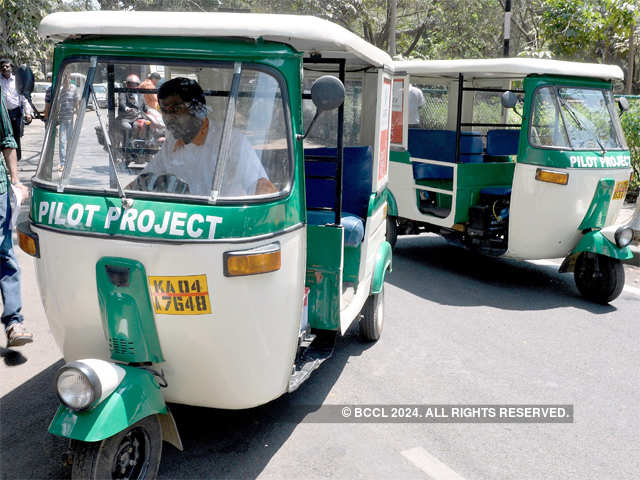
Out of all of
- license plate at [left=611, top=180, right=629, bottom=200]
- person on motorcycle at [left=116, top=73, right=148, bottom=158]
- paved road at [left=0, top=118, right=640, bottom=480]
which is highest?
person on motorcycle at [left=116, top=73, right=148, bottom=158]

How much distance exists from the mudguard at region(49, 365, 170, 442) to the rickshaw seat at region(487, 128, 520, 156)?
19.5 feet

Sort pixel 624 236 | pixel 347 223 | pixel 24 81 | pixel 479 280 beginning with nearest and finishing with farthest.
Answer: pixel 347 223 → pixel 624 236 → pixel 479 280 → pixel 24 81

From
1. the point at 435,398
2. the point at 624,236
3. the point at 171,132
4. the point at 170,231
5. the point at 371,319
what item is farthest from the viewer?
the point at 624,236

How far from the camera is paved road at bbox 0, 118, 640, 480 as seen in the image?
11.4 ft

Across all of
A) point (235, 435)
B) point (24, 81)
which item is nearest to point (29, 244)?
point (235, 435)

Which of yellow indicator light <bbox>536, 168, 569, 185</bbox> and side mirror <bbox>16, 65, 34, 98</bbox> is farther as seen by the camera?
side mirror <bbox>16, 65, 34, 98</bbox>

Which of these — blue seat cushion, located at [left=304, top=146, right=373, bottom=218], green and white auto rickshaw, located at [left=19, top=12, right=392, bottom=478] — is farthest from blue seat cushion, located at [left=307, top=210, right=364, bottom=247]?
green and white auto rickshaw, located at [left=19, top=12, right=392, bottom=478]

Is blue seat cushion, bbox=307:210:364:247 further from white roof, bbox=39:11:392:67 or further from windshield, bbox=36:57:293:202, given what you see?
white roof, bbox=39:11:392:67

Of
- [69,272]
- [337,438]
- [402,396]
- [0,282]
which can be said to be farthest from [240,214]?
[0,282]

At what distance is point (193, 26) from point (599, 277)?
4.81 metres

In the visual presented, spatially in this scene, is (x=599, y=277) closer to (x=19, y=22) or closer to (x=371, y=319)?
(x=371, y=319)

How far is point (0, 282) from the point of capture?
4543 mm

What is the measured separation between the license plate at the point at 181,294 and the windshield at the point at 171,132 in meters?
0.39

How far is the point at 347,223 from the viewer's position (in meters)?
4.41
